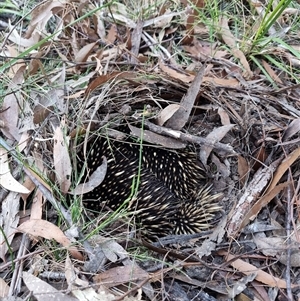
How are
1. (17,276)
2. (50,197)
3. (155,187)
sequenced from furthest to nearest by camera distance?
(155,187)
(50,197)
(17,276)

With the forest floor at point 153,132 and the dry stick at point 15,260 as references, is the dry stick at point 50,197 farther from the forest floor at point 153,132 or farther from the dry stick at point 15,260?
the dry stick at point 15,260

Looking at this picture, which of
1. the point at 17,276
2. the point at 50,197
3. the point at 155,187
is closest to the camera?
the point at 17,276

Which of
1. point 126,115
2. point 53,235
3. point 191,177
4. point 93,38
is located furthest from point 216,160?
point 93,38

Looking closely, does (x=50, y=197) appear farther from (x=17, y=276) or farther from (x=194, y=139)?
(x=194, y=139)

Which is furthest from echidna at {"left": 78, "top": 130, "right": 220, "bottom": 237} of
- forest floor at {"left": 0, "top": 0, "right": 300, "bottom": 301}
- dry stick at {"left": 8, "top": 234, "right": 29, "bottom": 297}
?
dry stick at {"left": 8, "top": 234, "right": 29, "bottom": 297}

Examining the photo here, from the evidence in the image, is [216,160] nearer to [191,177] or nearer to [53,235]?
[191,177]

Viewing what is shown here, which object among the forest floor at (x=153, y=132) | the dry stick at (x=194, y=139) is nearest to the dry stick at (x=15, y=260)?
the forest floor at (x=153, y=132)

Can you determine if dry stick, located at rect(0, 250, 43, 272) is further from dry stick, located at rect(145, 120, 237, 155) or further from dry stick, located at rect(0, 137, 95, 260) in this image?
dry stick, located at rect(145, 120, 237, 155)

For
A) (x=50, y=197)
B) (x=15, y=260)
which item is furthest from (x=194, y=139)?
(x=15, y=260)
